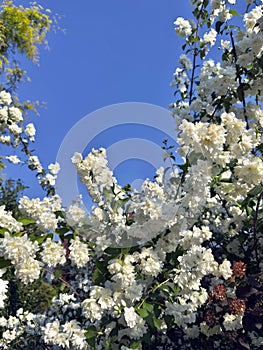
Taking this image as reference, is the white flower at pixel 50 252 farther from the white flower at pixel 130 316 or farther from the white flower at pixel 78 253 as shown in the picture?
the white flower at pixel 130 316

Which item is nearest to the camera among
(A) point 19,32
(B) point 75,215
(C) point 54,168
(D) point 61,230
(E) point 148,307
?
(E) point 148,307

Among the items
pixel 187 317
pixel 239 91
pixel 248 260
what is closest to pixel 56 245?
pixel 187 317

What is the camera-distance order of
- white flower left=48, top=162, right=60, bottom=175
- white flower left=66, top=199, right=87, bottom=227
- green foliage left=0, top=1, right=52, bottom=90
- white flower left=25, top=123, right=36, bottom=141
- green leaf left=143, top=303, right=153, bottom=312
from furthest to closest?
green foliage left=0, top=1, right=52, bottom=90 → white flower left=25, top=123, right=36, bottom=141 → white flower left=48, top=162, right=60, bottom=175 → white flower left=66, top=199, right=87, bottom=227 → green leaf left=143, top=303, right=153, bottom=312

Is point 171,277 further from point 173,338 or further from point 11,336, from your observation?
point 11,336

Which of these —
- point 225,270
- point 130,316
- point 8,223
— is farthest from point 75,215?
point 225,270

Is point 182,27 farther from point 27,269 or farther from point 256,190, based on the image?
point 27,269

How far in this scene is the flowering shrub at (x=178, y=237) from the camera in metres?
1.92

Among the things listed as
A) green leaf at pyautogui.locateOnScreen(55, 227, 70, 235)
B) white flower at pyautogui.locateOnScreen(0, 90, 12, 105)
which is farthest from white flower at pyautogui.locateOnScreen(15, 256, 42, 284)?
white flower at pyautogui.locateOnScreen(0, 90, 12, 105)

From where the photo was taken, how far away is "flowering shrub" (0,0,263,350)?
1922 mm

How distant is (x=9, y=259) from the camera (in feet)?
6.13

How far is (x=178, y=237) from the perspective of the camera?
206cm

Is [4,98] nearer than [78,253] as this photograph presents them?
No

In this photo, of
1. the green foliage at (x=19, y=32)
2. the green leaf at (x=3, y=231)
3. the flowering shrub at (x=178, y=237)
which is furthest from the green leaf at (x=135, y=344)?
the green foliage at (x=19, y=32)

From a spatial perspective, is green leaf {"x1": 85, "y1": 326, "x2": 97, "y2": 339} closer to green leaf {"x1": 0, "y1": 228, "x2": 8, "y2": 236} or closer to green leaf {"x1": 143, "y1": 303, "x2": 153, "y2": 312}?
green leaf {"x1": 143, "y1": 303, "x2": 153, "y2": 312}
